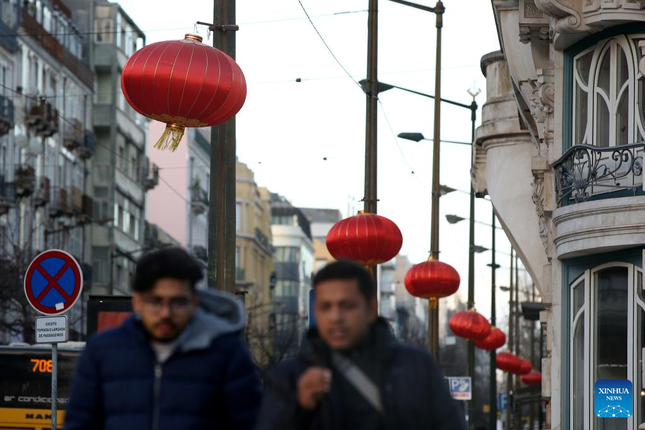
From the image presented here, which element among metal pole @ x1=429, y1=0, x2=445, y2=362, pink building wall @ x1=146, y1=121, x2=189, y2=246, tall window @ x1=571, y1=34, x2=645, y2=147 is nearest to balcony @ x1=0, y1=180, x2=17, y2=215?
metal pole @ x1=429, y1=0, x2=445, y2=362

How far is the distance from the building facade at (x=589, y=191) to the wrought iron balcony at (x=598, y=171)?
2cm

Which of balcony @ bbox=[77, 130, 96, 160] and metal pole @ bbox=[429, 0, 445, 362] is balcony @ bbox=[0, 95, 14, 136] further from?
metal pole @ bbox=[429, 0, 445, 362]

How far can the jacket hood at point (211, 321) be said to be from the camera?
6121 mm

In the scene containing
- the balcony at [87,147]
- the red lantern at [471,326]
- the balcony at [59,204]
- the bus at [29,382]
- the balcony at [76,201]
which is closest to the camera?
the bus at [29,382]

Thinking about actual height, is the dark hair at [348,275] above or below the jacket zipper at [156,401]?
above

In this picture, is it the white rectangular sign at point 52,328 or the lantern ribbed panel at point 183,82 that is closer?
the lantern ribbed panel at point 183,82

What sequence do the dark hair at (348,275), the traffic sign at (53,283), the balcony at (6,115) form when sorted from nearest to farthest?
the dark hair at (348,275) → the traffic sign at (53,283) → the balcony at (6,115)

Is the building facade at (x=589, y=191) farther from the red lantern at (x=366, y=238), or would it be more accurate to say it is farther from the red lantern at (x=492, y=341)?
the red lantern at (x=492, y=341)

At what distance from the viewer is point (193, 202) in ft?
364

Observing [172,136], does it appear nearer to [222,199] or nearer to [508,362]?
[222,199]

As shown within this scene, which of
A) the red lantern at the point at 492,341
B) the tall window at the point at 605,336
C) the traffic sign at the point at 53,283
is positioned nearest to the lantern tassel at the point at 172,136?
the traffic sign at the point at 53,283

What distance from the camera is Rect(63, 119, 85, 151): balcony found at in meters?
76.9

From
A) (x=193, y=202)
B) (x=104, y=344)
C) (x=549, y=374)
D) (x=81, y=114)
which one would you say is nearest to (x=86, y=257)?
(x=81, y=114)

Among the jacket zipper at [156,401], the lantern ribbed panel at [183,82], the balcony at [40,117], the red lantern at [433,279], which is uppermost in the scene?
the balcony at [40,117]
